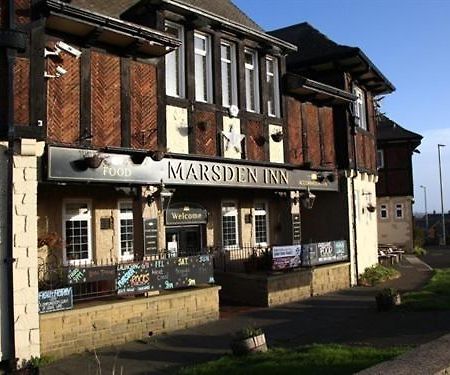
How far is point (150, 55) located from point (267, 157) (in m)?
4.90

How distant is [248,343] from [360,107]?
1515cm

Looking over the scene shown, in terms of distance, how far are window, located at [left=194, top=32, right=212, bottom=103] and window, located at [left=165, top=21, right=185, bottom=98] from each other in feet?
1.89

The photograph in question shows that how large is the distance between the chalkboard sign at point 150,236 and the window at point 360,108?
11.2 meters

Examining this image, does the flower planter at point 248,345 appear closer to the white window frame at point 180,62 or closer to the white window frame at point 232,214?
the white window frame at point 180,62

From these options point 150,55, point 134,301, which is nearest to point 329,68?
point 150,55

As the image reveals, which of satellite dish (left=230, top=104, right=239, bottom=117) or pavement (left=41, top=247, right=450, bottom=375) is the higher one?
satellite dish (left=230, top=104, right=239, bottom=117)

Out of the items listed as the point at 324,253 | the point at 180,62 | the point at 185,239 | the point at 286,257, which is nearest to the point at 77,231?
the point at 185,239

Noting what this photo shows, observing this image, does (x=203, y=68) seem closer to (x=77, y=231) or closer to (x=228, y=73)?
(x=228, y=73)

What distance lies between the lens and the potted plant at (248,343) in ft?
29.0

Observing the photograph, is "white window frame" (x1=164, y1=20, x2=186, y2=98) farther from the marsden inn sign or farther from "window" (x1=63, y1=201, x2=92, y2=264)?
"window" (x1=63, y1=201, x2=92, y2=264)

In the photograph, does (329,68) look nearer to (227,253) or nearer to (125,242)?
(227,253)

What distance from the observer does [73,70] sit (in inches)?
429

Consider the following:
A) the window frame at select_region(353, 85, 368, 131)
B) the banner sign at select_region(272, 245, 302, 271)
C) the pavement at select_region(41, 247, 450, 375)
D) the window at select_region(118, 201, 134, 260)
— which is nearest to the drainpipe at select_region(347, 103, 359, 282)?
the window frame at select_region(353, 85, 368, 131)

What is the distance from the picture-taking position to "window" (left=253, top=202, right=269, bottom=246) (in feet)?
58.9
